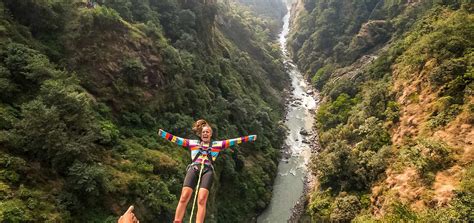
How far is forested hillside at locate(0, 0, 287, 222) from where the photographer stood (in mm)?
17312

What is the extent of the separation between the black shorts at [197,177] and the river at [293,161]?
103 feet

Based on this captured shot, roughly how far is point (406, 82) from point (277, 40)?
8581 cm

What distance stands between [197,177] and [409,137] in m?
29.6

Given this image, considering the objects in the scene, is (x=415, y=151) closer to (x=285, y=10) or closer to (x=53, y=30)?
(x=53, y=30)

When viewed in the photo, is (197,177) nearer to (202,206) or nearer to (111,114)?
(202,206)

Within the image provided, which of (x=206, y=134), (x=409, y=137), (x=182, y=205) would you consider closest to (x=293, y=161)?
(x=409, y=137)

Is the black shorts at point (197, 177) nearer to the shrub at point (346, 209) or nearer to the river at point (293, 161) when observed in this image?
the shrub at point (346, 209)

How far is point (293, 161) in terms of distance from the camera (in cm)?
5047

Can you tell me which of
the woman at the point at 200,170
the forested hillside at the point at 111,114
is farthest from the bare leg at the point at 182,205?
the forested hillside at the point at 111,114

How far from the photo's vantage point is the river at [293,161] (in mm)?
39469

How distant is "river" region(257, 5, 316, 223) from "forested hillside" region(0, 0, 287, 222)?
2.00 m

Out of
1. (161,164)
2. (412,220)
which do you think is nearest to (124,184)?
(161,164)

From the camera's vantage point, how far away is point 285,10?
172500 mm

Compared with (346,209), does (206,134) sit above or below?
above
